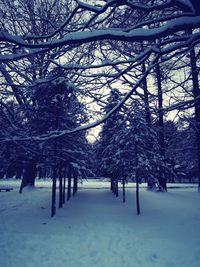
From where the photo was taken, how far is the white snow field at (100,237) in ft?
25.2

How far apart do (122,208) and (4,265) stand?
33.4ft

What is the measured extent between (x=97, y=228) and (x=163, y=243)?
3.10 metres

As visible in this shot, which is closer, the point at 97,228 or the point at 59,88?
the point at 97,228

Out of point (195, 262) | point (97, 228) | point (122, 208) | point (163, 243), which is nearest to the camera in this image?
point (195, 262)

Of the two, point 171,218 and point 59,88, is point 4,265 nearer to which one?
point 171,218

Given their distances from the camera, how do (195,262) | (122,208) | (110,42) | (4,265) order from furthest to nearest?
(122,208) → (195,262) → (4,265) → (110,42)

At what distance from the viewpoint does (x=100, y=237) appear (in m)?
9.91

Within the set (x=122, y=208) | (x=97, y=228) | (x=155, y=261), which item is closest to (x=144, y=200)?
(x=122, y=208)

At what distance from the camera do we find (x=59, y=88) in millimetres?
15289

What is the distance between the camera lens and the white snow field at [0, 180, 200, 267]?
7.67 m

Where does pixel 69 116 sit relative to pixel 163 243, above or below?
above

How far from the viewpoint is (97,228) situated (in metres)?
11.2

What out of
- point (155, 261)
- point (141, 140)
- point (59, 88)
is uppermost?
point (59, 88)

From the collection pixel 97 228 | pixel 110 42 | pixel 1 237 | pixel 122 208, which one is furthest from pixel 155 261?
pixel 122 208
